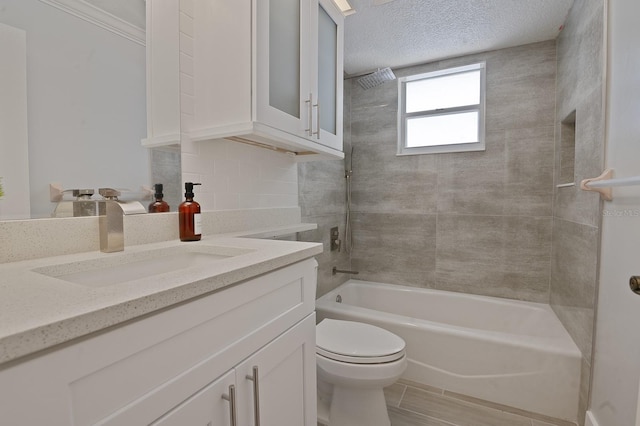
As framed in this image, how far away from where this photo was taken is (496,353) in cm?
173

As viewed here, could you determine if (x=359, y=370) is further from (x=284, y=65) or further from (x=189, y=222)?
(x=284, y=65)

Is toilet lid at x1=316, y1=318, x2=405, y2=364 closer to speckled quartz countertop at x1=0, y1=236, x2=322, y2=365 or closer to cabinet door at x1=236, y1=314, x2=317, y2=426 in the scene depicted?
cabinet door at x1=236, y1=314, x2=317, y2=426

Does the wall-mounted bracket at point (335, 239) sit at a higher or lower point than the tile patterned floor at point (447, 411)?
higher

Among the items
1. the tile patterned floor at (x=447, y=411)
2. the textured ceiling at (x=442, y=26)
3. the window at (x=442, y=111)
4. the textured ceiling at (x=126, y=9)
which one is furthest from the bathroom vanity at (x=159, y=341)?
the window at (x=442, y=111)

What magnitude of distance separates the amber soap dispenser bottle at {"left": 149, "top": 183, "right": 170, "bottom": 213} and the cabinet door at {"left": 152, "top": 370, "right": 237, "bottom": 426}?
2.49ft

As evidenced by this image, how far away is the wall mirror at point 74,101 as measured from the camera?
817mm

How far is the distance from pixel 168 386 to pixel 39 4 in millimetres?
1122

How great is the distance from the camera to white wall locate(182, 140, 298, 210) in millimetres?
1335

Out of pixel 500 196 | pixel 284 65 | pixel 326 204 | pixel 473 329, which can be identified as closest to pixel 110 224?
pixel 284 65

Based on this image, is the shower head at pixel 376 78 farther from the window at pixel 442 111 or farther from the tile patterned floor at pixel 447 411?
the tile patterned floor at pixel 447 411

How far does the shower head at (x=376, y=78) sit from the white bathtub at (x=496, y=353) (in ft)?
6.29

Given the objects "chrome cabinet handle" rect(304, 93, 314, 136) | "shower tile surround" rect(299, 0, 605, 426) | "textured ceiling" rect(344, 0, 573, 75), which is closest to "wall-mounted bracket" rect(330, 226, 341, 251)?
"shower tile surround" rect(299, 0, 605, 426)

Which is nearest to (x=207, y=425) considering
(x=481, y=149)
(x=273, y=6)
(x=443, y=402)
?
(x=273, y=6)

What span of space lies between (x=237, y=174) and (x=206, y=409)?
110 cm
